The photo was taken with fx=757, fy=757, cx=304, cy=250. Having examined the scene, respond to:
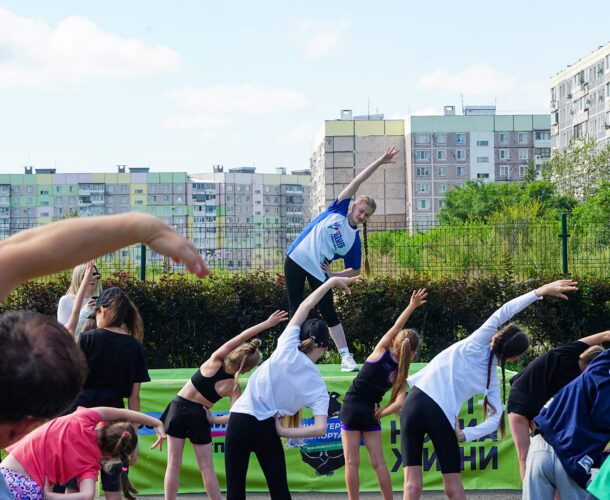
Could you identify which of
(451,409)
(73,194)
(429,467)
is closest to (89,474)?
(451,409)

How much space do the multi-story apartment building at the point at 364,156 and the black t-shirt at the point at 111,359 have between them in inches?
4746

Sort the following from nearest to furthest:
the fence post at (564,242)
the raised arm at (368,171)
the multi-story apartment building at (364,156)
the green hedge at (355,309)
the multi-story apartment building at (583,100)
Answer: the raised arm at (368,171), the green hedge at (355,309), the fence post at (564,242), the multi-story apartment building at (583,100), the multi-story apartment building at (364,156)

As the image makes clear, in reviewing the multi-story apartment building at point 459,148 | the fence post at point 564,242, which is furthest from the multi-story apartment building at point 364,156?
the fence post at point 564,242

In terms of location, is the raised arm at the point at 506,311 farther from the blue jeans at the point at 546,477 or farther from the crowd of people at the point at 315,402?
the blue jeans at the point at 546,477

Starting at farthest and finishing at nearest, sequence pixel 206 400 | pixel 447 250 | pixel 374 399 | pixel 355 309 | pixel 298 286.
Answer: pixel 447 250 < pixel 355 309 < pixel 298 286 < pixel 374 399 < pixel 206 400

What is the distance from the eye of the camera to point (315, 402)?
562cm

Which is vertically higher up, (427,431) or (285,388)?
(285,388)

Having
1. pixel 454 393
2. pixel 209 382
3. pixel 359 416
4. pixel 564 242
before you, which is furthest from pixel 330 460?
pixel 564 242

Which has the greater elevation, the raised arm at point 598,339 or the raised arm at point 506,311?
the raised arm at point 506,311

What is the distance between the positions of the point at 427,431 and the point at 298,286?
292 cm

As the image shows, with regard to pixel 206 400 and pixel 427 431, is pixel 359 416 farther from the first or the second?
pixel 206 400

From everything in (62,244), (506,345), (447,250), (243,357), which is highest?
(62,244)

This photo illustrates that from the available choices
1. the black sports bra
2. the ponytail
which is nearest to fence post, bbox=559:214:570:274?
the ponytail

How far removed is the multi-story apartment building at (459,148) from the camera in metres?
126
